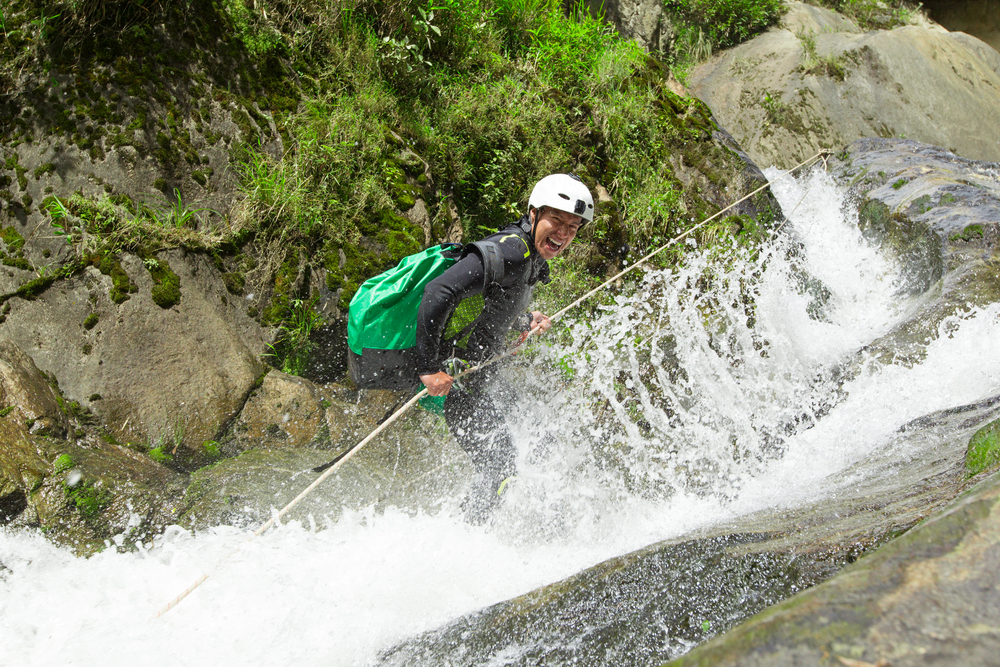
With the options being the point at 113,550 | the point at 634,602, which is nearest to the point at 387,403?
the point at 113,550

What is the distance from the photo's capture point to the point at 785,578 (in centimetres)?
173

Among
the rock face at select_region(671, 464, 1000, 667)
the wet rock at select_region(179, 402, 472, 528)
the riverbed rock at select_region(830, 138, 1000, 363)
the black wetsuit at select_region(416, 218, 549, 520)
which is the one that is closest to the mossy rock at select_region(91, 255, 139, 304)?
the wet rock at select_region(179, 402, 472, 528)

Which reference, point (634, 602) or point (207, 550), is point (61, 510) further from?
point (634, 602)

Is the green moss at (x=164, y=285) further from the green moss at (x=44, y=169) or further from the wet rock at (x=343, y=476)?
the wet rock at (x=343, y=476)

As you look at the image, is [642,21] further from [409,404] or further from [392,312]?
[409,404]

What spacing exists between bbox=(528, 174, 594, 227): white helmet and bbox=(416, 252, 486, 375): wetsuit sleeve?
0.51 m

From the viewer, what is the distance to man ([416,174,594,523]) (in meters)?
2.69

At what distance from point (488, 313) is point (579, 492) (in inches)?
47.5

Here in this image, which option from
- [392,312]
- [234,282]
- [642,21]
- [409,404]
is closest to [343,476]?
[409,404]

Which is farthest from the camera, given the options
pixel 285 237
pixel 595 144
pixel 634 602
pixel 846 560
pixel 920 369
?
pixel 595 144

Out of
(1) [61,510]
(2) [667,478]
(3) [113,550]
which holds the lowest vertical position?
(2) [667,478]

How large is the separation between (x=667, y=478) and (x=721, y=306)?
228 cm

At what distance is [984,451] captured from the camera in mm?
1874

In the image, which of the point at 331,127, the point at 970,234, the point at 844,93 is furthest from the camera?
the point at 844,93
